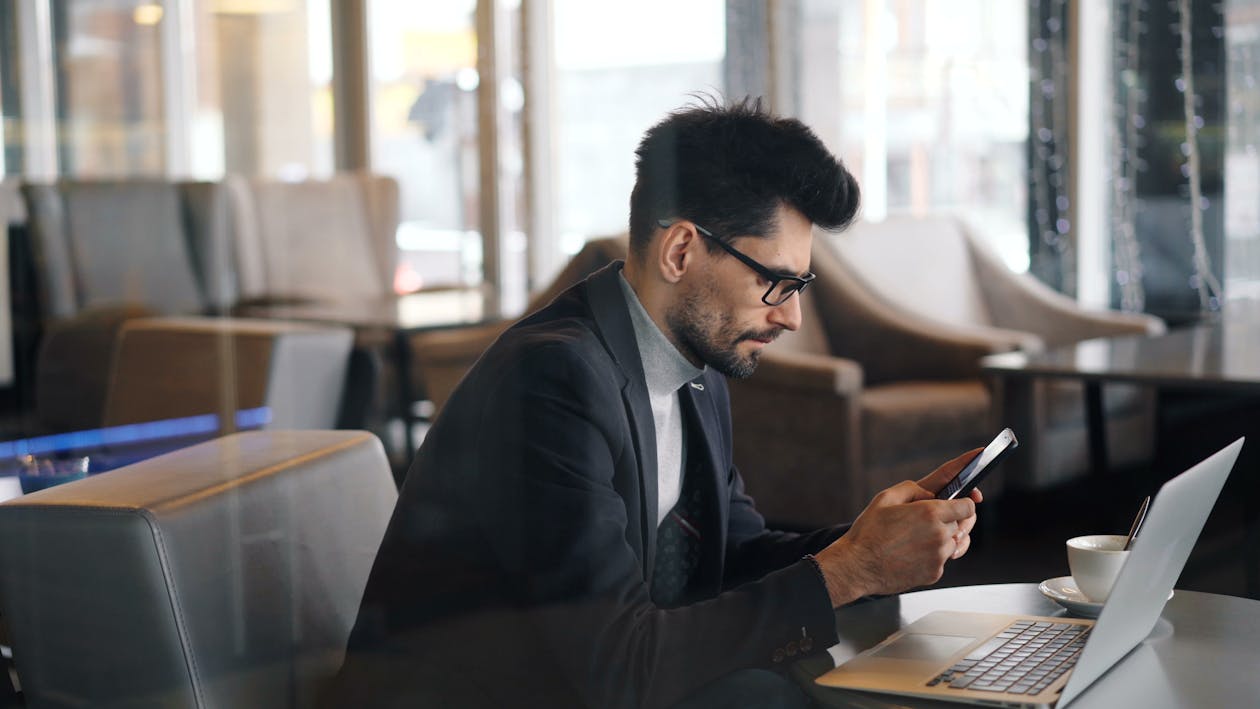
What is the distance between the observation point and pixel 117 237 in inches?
48.8

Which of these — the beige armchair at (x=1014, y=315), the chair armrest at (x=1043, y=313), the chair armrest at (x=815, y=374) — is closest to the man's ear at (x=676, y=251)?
the beige armchair at (x=1014, y=315)

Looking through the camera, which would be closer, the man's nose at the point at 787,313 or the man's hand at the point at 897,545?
the man's hand at the point at 897,545

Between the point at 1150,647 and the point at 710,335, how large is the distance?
0.40 meters

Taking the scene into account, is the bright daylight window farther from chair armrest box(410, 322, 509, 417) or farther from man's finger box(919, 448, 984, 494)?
chair armrest box(410, 322, 509, 417)

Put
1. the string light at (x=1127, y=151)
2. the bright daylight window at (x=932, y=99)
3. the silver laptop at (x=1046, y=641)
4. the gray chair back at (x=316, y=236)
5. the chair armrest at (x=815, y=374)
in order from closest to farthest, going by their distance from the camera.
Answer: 1. the silver laptop at (x=1046, y=641)
2. the gray chair back at (x=316, y=236)
3. the bright daylight window at (x=932, y=99)
4. the chair armrest at (x=815, y=374)
5. the string light at (x=1127, y=151)

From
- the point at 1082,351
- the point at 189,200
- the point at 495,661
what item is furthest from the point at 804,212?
the point at 1082,351

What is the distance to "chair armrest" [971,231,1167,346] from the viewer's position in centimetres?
310

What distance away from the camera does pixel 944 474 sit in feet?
3.30

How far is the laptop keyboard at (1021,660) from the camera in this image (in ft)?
2.76

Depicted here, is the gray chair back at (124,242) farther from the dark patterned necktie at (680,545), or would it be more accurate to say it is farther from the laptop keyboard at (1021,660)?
the laptop keyboard at (1021,660)

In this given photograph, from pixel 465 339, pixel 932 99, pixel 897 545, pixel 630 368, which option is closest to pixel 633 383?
pixel 630 368

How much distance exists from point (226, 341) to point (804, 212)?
0.65 metres

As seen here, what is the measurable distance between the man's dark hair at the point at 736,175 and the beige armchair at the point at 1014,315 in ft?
2.48

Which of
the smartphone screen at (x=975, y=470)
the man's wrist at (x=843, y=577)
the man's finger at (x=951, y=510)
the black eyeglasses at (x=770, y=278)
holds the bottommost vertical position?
the man's wrist at (x=843, y=577)
